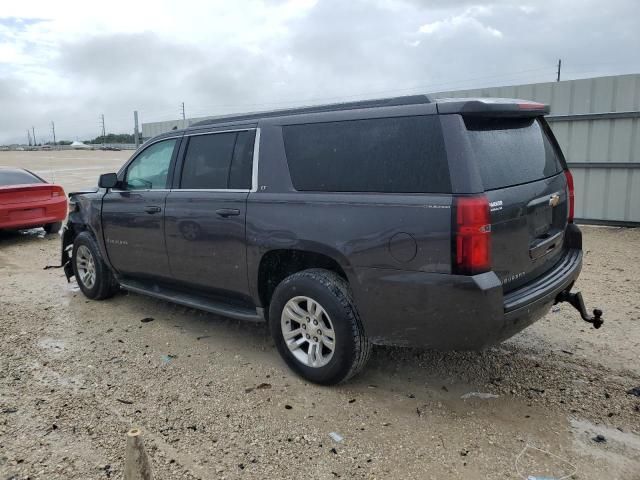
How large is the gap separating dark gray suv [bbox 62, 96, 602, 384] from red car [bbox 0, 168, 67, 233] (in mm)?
6007

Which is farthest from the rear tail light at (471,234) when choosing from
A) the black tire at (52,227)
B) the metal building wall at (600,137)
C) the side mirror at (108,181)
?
the black tire at (52,227)

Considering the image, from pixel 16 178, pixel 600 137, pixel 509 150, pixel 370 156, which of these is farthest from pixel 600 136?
pixel 16 178

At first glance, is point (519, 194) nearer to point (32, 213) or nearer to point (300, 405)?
point (300, 405)

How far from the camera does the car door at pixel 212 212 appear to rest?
13.6ft

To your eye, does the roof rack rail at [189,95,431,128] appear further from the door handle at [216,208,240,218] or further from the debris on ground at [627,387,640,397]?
the debris on ground at [627,387,640,397]

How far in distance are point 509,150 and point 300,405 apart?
214cm

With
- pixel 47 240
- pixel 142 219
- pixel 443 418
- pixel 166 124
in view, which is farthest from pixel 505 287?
pixel 166 124

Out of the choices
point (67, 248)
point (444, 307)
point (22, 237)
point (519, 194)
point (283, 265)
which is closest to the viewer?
point (444, 307)

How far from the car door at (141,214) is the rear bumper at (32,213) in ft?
16.7

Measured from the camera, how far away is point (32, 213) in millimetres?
9789

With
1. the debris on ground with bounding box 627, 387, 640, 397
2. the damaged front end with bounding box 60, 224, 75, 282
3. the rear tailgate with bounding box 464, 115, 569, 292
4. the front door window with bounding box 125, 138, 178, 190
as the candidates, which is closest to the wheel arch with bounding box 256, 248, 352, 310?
the rear tailgate with bounding box 464, 115, 569, 292

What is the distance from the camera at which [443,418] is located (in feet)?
11.1

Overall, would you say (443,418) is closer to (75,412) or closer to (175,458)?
(175,458)

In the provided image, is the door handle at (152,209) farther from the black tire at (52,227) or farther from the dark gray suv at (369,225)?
the black tire at (52,227)
